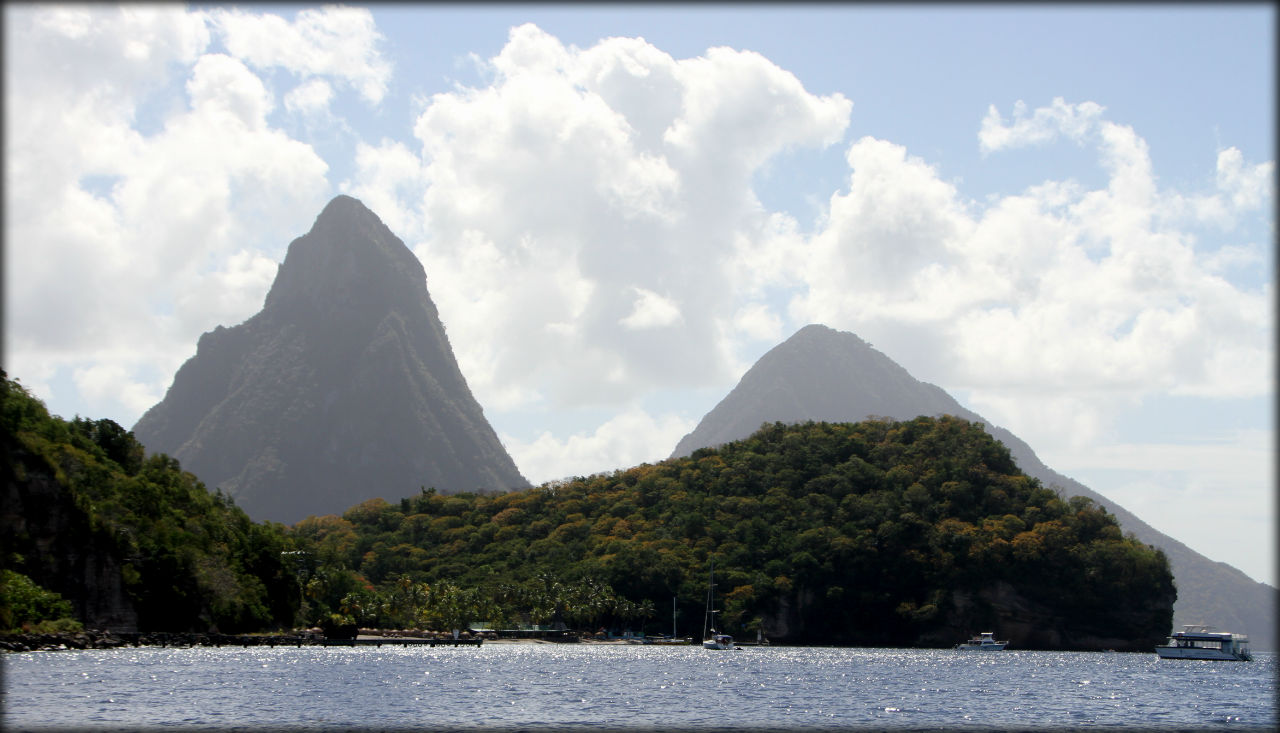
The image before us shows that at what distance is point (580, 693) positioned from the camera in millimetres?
73938

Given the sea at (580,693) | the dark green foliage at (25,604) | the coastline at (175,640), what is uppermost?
the dark green foliage at (25,604)

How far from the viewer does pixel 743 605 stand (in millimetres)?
171625

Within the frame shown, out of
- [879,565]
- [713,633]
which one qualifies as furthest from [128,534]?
[879,565]

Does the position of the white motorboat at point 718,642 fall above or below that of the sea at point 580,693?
above

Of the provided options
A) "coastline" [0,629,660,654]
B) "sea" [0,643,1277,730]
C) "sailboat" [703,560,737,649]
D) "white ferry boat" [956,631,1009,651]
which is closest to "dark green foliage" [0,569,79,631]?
"coastline" [0,629,660,654]

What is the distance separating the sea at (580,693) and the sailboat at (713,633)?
32483 millimetres

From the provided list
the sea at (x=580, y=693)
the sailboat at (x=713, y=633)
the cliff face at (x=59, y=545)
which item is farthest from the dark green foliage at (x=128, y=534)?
the sailboat at (x=713, y=633)

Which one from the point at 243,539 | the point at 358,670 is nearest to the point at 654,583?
the point at 243,539

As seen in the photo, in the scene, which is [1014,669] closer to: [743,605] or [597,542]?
[743,605]

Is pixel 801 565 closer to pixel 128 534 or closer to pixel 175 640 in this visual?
pixel 175 640

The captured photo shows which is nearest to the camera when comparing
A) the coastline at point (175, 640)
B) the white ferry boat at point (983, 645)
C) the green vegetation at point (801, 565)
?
the coastline at point (175, 640)

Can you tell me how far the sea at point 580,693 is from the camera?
55.3 metres

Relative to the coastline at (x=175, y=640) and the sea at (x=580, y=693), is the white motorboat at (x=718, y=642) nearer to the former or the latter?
the coastline at (x=175, y=640)

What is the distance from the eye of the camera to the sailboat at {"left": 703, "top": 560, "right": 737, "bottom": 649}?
519 feet
